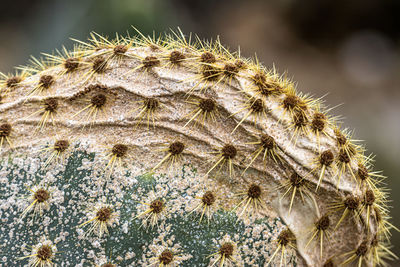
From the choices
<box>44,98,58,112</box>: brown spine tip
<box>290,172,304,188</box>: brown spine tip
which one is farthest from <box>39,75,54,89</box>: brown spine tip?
<box>290,172,304,188</box>: brown spine tip

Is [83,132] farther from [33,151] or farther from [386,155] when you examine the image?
[386,155]

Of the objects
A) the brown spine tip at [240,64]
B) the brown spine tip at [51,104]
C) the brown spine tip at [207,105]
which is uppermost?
the brown spine tip at [240,64]

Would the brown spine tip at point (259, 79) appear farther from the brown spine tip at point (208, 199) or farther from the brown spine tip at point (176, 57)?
the brown spine tip at point (208, 199)

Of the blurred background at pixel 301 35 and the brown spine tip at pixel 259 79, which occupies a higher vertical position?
the blurred background at pixel 301 35

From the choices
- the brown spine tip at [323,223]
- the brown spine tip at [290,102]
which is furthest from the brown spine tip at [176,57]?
the brown spine tip at [323,223]

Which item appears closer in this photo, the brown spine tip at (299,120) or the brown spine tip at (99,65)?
the brown spine tip at (299,120)

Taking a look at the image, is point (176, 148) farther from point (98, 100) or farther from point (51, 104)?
point (51, 104)

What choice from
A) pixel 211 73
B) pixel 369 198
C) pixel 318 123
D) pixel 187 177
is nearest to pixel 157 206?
pixel 187 177
